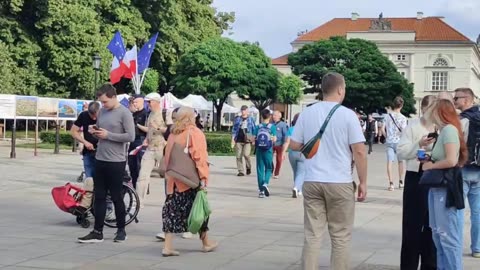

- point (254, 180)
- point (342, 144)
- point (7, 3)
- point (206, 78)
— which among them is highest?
point (7, 3)

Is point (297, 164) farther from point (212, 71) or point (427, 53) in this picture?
point (427, 53)

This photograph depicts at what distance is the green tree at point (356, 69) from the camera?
74.3 meters

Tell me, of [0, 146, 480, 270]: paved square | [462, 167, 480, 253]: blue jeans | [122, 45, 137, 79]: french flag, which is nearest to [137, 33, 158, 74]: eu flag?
[122, 45, 137, 79]: french flag

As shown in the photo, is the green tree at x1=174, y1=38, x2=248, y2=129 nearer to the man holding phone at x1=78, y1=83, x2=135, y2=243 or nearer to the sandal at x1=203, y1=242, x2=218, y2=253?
the man holding phone at x1=78, y1=83, x2=135, y2=243

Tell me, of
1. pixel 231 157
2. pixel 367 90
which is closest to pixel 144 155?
pixel 231 157

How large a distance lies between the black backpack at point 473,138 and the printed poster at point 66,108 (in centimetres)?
2748

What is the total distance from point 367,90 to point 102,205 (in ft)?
218

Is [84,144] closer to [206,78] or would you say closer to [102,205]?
[102,205]

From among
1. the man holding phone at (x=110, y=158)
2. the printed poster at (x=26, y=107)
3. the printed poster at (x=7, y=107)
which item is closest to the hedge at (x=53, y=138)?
the printed poster at (x=26, y=107)

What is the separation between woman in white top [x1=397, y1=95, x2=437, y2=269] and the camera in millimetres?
6914

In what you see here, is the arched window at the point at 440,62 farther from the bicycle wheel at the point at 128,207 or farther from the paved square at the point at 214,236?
the bicycle wheel at the point at 128,207

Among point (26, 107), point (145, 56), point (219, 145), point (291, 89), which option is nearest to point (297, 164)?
point (145, 56)

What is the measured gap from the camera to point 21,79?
42.0 metres

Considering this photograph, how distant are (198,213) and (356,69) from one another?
6930 cm
